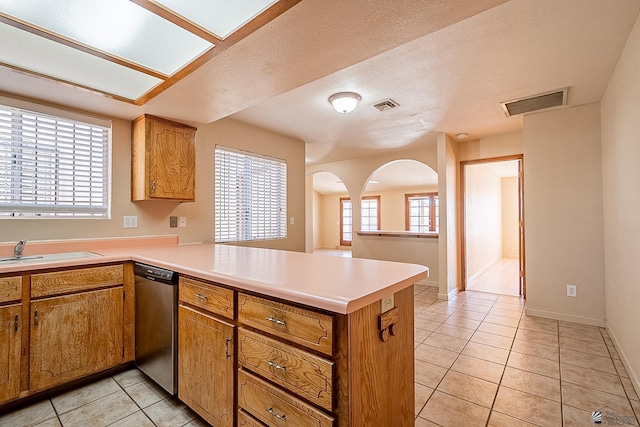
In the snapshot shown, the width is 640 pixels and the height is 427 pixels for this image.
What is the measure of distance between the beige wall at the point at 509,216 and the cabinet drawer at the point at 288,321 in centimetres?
885

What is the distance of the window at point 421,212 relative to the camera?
9203mm

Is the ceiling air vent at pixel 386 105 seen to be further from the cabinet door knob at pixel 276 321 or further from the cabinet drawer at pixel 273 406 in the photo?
the cabinet drawer at pixel 273 406

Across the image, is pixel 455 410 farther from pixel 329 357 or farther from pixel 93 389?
pixel 93 389

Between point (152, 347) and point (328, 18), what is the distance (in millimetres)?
2207

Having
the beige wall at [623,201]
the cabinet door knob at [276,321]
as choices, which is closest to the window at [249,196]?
the cabinet door knob at [276,321]

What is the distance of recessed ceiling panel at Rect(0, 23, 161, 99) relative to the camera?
156cm

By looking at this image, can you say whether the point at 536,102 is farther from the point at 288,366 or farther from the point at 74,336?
the point at 74,336

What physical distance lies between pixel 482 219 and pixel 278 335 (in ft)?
19.5

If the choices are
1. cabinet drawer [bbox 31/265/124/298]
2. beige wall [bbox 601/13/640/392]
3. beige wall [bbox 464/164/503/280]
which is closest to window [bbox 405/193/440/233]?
beige wall [bbox 464/164/503/280]

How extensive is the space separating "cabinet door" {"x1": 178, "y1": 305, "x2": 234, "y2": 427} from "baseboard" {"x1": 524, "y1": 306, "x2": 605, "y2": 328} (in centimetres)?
349

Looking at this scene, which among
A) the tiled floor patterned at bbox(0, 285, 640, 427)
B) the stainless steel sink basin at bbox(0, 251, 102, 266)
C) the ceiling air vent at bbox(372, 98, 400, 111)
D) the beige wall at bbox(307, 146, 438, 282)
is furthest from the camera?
the beige wall at bbox(307, 146, 438, 282)

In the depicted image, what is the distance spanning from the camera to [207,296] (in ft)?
4.95

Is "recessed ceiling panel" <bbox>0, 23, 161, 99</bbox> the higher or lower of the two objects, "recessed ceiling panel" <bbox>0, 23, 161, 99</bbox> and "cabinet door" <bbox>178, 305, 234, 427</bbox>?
the higher

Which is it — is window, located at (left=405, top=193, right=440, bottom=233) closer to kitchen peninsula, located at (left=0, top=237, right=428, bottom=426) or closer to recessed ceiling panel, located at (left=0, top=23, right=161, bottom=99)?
kitchen peninsula, located at (left=0, top=237, right=428, bottom=426)
